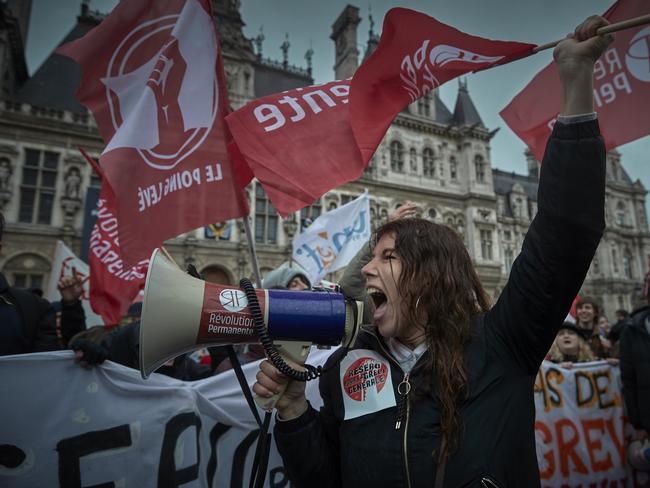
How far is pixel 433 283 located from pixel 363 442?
62 centimetres

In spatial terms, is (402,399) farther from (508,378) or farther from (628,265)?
(628,265)

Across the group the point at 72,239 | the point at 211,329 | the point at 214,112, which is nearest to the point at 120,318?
the point at 214,112

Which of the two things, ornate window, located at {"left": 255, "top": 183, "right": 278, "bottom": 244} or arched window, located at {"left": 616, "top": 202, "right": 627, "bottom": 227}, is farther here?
arched window, located at {"left": 616, "top": 202, "right": 627, "bottom": 227}

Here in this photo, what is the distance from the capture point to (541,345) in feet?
4.33

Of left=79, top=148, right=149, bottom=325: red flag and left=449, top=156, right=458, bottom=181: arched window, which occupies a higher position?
left=449, top=156, right=458, bottom=181: arched window

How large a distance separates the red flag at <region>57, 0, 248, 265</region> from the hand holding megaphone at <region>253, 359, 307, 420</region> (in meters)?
2.03

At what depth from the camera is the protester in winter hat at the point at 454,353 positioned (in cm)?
121

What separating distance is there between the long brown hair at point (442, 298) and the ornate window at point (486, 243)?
82.1ft

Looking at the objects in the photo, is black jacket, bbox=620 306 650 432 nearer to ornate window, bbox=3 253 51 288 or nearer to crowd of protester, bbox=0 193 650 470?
crowd of protester, bbox=0 193 650 470

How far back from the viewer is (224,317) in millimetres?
1389

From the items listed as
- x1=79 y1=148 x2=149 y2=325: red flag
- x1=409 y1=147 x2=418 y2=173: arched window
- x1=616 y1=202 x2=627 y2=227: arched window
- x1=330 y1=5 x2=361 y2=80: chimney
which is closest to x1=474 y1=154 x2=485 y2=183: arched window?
x1=409 y1=147 x2=418 y2=173: arched window

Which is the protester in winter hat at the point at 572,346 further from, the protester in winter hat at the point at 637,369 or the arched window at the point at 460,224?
the arched window at the point at 460,224

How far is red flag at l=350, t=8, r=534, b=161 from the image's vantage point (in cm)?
272

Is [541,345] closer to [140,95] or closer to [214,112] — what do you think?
[214,112]
